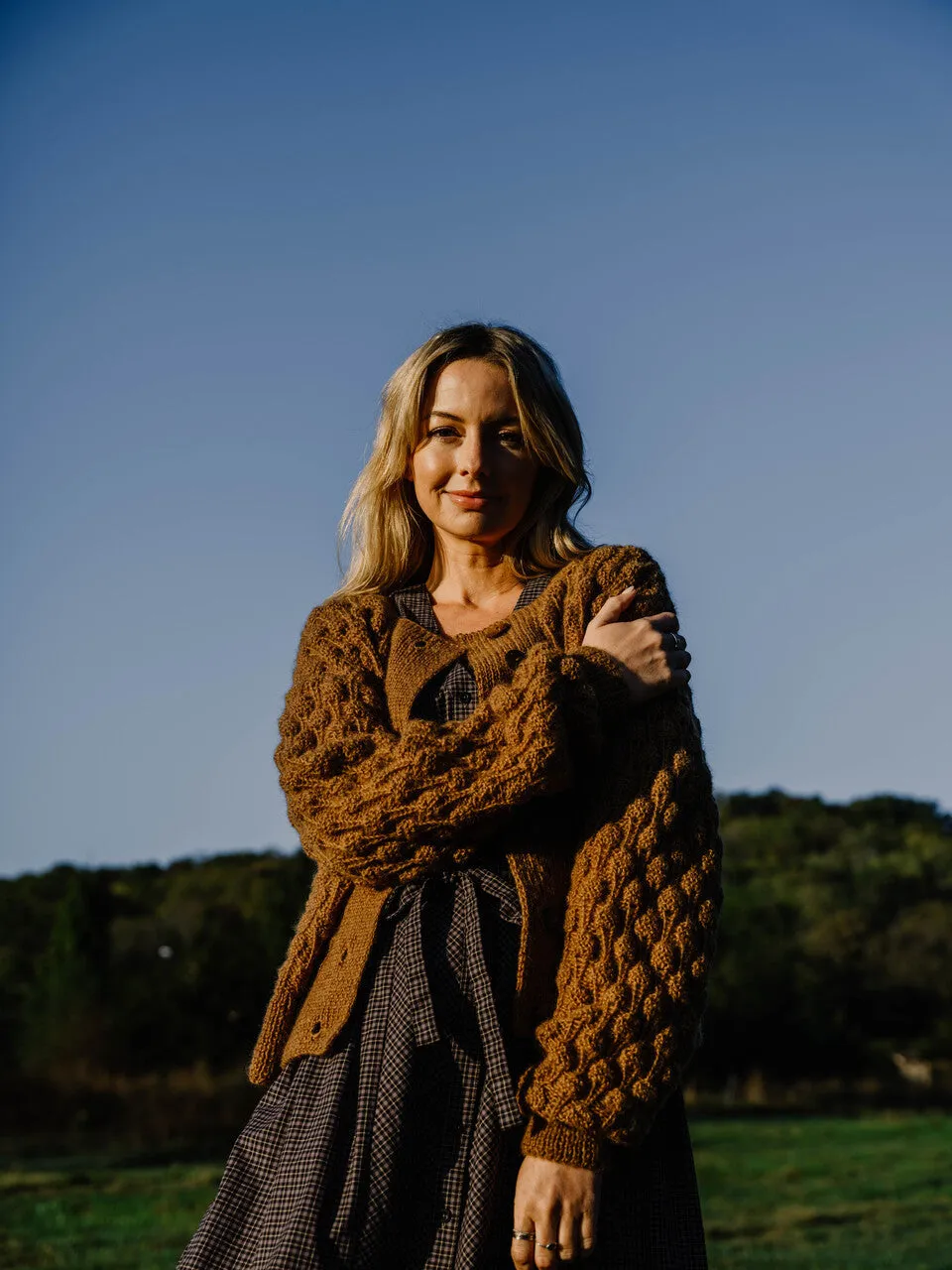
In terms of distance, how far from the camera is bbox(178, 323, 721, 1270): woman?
7.79 ft

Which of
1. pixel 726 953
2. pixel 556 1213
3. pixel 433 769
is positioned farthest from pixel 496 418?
pixel 726 953

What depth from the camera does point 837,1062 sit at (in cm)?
1695

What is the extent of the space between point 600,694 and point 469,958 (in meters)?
0.52

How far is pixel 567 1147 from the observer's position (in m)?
2.33

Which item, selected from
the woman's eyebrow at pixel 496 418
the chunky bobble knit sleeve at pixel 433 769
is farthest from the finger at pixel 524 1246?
the woman's eyebrow at pixel 496 418

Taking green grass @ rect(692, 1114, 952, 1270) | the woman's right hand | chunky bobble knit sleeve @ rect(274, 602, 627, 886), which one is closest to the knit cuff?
chunky bobble knit sleeve @ rect(274, 602, 627, 886)

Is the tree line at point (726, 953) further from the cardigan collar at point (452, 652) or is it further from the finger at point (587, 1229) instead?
the finger at point (587, 1229)

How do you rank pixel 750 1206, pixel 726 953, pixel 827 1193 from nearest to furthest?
1. pixel 750 1206
2. pixel 827 1193
3. pixel 726 953

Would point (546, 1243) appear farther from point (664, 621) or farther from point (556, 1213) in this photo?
point (664, 621)

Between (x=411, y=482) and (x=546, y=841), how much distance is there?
2.98 ft

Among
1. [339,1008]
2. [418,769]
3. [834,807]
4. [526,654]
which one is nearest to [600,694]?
[526,654]

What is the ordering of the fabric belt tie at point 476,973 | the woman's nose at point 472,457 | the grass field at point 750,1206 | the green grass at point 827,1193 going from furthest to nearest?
the green grass at point 827,1193, the grass field at point 750,1206, the woman's nose at point 472,457, the fabric belt tie at point 476,973

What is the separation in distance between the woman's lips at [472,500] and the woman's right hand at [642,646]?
35 cm

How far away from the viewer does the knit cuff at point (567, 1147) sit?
2.32m
